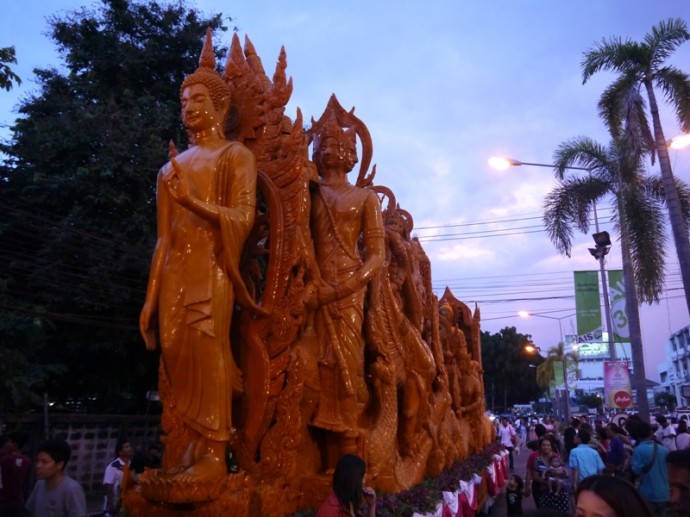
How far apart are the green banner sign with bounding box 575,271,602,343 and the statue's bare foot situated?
1411 centimetres

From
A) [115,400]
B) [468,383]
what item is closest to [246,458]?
[468,383]

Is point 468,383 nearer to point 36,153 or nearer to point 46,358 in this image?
point 46,358

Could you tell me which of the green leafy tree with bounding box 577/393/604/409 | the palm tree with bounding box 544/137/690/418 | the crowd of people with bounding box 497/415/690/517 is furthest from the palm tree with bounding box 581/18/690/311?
the green leafy tree with bounding box 577/393/604/409

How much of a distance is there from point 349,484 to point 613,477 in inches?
64.1

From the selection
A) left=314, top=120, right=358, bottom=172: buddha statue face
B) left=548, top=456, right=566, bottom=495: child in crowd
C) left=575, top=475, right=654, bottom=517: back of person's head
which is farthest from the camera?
left=548, top=456, right=566, bottom=495: child in crowd

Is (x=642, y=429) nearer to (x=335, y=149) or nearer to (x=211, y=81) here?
(x=335, y=149)

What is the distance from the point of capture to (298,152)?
16.5ft

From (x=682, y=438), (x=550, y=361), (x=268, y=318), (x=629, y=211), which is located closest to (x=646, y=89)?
(x=629, y=211)

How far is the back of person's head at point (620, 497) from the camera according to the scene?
1.66 meters

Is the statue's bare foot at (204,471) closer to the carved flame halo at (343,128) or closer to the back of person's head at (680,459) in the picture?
the back of person's head at (680,459)

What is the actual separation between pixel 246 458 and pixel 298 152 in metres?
2.31

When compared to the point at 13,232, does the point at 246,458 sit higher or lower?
lower

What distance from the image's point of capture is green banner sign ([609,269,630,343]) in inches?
623

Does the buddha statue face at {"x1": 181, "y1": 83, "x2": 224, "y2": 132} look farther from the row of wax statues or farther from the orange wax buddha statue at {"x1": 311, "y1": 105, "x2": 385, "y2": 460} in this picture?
the orange wax buddha statue at {"x1": 311, "y1": 105, "x2": 385, "y2": 460}
